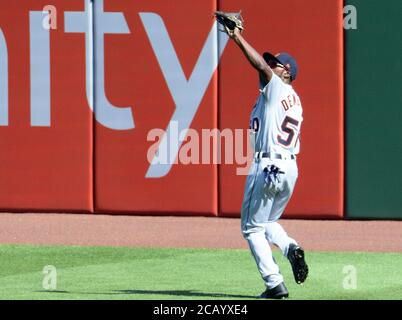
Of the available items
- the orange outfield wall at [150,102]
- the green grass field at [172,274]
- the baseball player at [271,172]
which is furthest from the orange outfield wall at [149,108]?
the baseball player at [271,172]

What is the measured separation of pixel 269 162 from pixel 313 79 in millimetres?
6058

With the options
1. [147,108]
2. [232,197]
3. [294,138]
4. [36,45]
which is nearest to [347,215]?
[232,197]

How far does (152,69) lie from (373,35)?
289cm

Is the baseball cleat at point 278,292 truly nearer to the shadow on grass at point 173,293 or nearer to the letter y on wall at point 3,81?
the shadow on grass at point 173,293

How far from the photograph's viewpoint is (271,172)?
10.5m

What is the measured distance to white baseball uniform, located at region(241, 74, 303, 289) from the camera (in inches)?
414

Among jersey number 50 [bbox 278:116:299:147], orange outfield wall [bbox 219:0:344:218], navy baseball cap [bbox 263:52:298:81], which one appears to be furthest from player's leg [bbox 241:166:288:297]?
orange outfield wall [bbox 219:0:344:218]

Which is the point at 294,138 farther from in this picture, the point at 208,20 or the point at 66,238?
the point at 208,20

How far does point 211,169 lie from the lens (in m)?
16.8

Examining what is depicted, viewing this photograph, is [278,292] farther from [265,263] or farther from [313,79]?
[313,79]

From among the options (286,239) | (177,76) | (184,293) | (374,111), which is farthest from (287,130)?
(177,76)

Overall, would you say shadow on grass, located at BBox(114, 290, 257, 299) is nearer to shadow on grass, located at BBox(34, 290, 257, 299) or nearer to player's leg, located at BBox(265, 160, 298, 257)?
shadow on grass, located at BBox(34, 290, 257, 299)

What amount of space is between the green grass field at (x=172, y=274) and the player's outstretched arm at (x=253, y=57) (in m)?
1.84

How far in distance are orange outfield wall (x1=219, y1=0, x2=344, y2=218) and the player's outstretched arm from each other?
607cm
